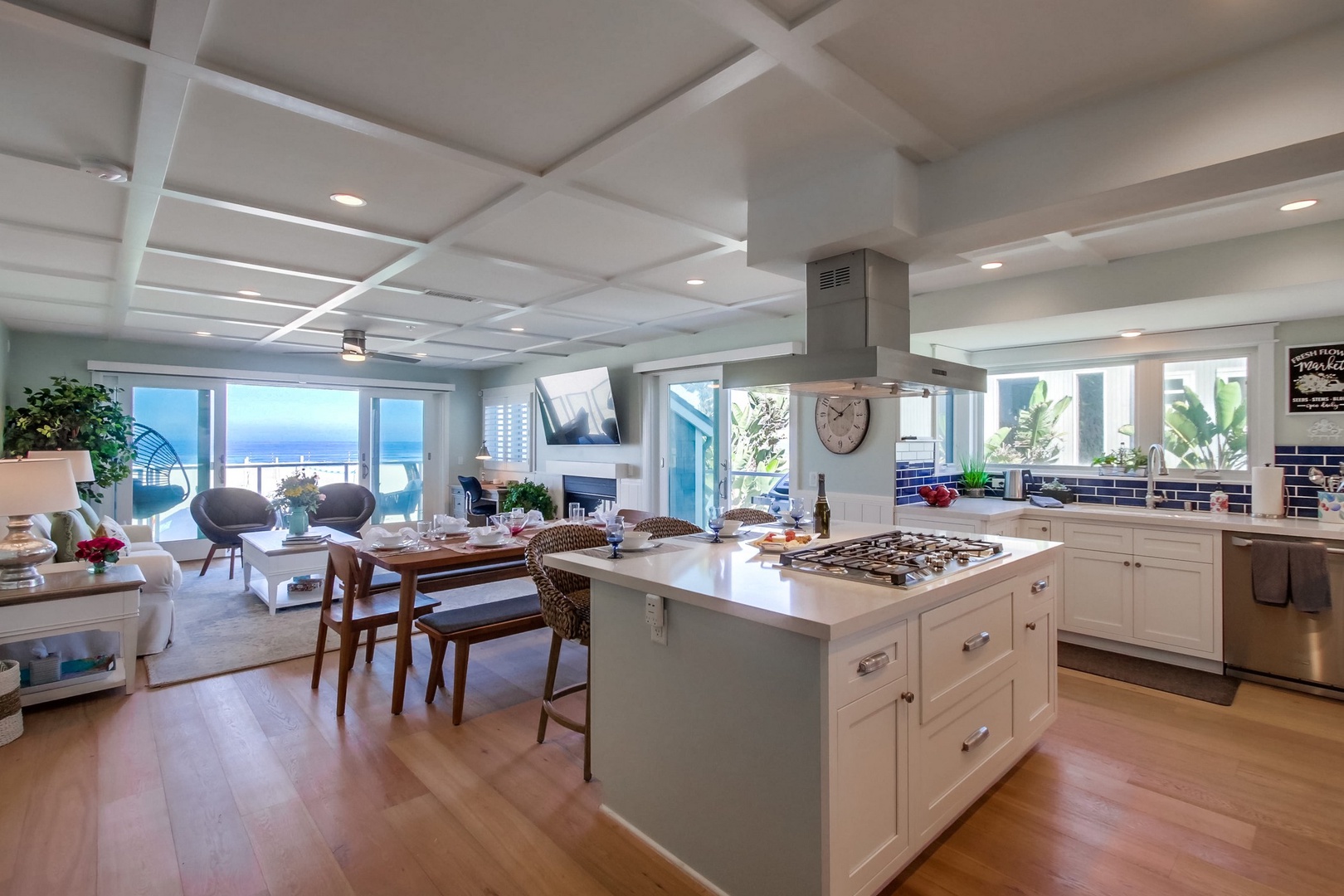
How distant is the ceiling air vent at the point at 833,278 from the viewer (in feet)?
8.22

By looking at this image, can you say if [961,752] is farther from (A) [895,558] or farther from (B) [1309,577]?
(B) [1309,577]

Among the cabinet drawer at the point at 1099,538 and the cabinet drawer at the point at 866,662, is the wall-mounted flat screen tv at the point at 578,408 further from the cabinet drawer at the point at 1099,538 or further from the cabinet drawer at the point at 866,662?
the cabinet drawer at the point at 866,662

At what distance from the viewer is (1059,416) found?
452 cm

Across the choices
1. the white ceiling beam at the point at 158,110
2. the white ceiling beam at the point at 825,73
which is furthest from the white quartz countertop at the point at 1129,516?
the white ceiling beam at the point at 158,110

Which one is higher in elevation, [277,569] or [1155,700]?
[277,569]

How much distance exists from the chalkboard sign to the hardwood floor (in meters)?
1.54

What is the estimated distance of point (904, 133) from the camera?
2068mm

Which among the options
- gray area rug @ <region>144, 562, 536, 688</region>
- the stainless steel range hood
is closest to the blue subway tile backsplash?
the stainless steel range hood

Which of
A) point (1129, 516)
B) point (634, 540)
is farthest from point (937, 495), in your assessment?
point (634, 540)

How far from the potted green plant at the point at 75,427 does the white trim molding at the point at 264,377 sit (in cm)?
44

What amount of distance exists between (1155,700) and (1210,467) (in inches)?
64.3

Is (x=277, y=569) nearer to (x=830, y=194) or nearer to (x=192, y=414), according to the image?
(x=192, y=414)

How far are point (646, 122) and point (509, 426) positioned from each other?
6.73 meters

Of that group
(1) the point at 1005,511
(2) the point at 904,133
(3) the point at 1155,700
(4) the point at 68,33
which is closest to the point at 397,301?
(4) the point at 68,33
